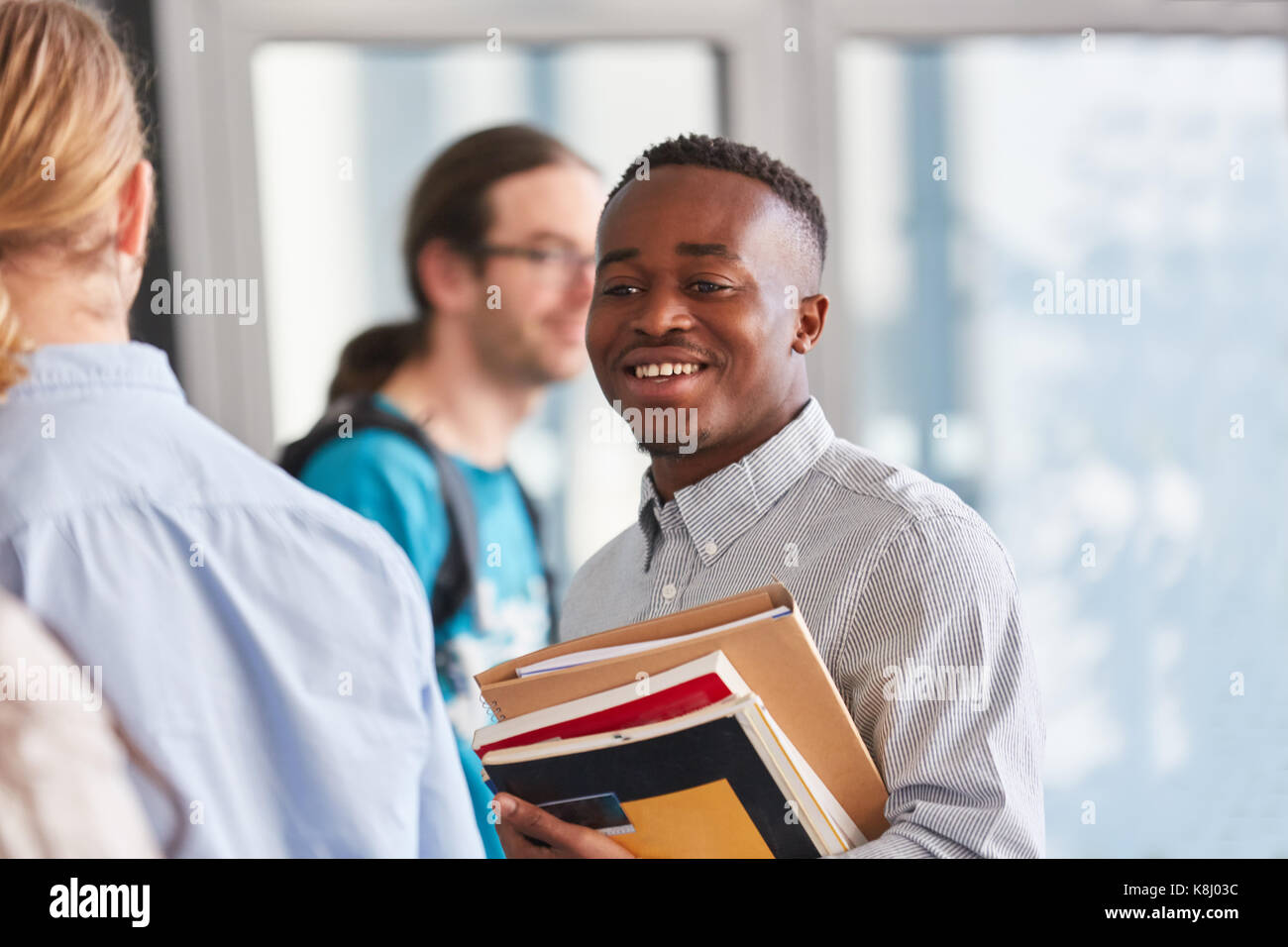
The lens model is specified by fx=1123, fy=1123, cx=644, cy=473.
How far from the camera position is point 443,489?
237cm

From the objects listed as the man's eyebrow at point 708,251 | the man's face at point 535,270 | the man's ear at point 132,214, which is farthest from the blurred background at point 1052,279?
the man's eyebrow at point 708,251

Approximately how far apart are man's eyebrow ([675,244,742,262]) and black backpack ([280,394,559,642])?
Result: 1.26 metres

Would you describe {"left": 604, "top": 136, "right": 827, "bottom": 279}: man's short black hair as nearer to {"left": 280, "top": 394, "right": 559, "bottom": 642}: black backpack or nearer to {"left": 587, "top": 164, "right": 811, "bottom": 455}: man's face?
{"left": 587, "top": 164, "right": 811, "bottom": 455}: man's face

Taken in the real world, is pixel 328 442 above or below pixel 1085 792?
above

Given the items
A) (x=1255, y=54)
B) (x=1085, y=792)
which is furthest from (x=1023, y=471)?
(x=1255, y=54)

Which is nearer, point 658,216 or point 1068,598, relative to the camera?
point 658,216

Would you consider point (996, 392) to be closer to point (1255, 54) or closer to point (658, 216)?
point (1255, 54)

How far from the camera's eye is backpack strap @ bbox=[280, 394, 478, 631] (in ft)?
7.63

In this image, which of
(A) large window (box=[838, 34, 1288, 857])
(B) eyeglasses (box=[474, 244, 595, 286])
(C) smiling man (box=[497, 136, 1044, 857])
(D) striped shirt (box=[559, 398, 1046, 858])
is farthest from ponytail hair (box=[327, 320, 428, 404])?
(D) striped shirt (box=[559, 398, 1046, 858])

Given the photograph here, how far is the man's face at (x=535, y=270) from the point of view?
2.45 m

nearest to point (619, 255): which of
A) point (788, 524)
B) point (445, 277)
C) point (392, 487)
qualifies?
point (788, 524)
